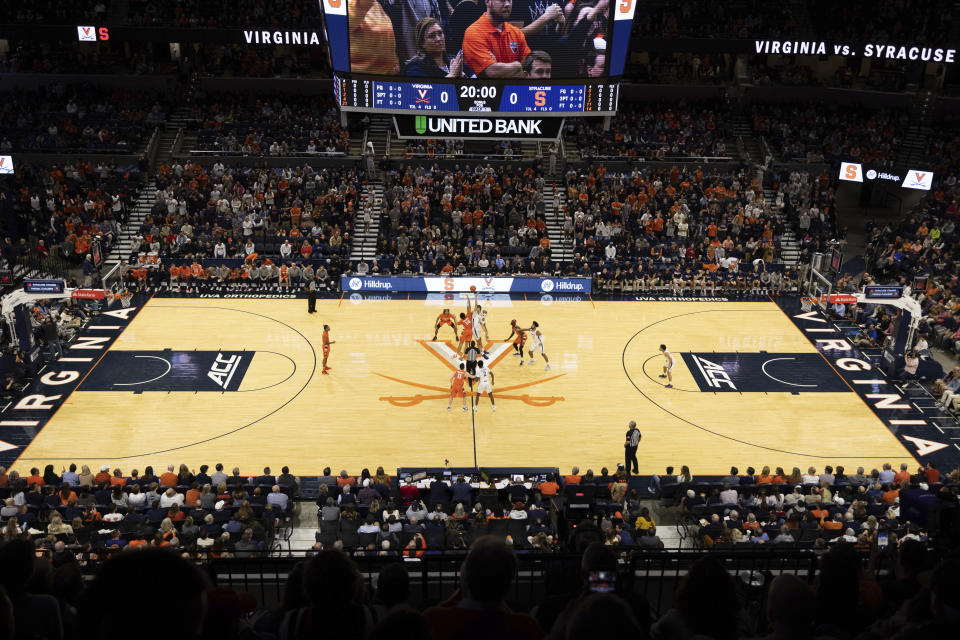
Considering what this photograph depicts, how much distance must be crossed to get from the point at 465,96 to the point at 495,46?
162 centimetres

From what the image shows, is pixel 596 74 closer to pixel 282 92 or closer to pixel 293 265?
pixel 293 265

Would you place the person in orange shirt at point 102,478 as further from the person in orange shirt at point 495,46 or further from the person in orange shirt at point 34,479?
the person in orange shirt at point 495,46

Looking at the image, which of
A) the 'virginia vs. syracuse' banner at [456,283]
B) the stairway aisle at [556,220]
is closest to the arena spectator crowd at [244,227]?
the 'virginia vs. syracuse' banner at [456,283]

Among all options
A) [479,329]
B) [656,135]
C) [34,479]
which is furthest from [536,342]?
[656,135]

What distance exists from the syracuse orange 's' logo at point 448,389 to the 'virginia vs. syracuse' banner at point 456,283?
5.74m

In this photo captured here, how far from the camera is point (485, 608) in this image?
4.55 m

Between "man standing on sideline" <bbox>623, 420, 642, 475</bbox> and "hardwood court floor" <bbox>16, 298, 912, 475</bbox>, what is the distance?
58 centimetres

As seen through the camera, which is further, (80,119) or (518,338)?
(80,119)

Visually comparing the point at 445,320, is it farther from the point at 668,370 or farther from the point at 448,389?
the point at 668,370

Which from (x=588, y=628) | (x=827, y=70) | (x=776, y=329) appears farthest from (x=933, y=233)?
(x=588, y=628)

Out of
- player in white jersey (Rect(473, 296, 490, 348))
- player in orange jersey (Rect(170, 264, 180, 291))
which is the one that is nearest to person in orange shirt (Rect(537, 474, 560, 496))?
player in white jersey (Rect(473, 296, 490, 348))

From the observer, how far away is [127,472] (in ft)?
65.9

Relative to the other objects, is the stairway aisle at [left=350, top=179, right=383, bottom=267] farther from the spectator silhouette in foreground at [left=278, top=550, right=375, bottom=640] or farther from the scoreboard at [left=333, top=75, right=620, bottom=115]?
the spectator silhouette in foreground at [left=278, top=550, right=375, bottom=640]

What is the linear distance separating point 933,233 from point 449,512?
27904 mm
